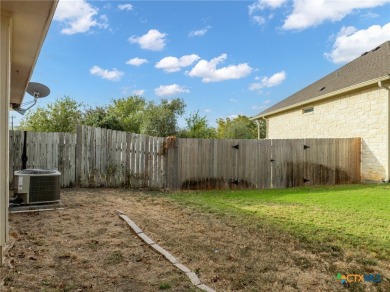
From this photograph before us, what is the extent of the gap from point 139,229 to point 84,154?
4898 mm

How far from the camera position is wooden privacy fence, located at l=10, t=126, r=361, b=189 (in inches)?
324

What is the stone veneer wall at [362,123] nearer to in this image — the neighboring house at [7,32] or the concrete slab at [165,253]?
→ the concrete slab at [165,253]

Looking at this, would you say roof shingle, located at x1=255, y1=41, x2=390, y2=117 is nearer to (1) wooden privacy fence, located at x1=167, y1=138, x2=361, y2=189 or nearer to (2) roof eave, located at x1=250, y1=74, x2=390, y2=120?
(2) roof eave, located at x1=250, y1=74, x2=390, y2=120

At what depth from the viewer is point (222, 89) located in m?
19.7

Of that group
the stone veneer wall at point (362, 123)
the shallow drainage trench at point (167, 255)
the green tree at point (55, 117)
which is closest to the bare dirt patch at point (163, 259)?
the shallow drainage trench at point (167, 255)

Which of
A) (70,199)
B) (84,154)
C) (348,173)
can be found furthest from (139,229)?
(348,173)

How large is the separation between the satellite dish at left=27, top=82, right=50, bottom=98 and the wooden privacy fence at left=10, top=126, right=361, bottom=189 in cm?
149

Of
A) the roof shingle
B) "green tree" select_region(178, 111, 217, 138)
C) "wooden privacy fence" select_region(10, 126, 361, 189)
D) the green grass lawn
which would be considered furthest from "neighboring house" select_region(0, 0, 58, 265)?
"green tree" select_region(178, 111, 217, 138)

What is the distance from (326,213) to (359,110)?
7.44 meters

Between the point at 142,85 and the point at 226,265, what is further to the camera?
the point at 142,85

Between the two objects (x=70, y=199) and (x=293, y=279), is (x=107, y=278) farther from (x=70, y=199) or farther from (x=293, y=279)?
(x=70, y=199)

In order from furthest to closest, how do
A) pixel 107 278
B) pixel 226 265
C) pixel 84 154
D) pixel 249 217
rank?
pixel 84 154 < pixel 249 217 < pixel 226 265 < pixel 107 278

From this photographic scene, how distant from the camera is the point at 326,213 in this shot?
5.75 m

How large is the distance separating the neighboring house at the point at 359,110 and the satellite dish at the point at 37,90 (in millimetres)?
10446
